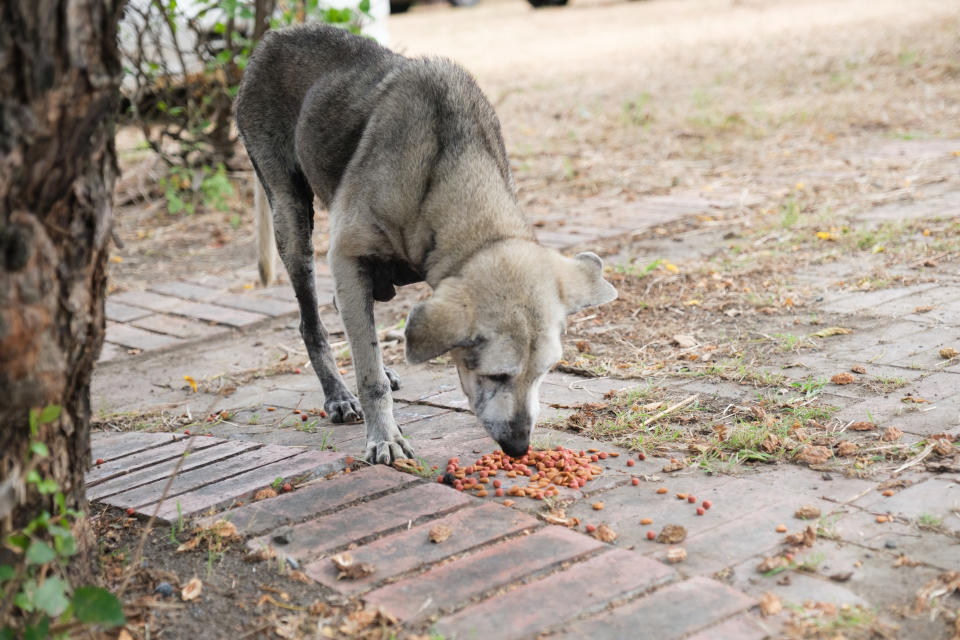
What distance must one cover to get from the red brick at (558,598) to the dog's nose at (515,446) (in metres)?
0.67

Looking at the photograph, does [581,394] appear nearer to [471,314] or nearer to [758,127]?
[471,314]

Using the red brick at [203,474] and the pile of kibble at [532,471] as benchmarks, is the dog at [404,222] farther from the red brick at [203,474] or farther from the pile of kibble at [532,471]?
the red brick at [203,474]

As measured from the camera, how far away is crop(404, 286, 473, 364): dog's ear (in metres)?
3.37

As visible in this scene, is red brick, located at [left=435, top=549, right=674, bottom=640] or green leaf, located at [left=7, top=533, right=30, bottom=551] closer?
green leaf, located at [left=7, top=533, right=30, bottom=551]

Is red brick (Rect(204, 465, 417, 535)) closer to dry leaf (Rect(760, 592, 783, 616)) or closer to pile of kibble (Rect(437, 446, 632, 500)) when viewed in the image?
pile of kibble (Rect(437, 446, 632, 500))

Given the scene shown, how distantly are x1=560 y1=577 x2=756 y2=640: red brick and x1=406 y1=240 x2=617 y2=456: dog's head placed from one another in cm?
95

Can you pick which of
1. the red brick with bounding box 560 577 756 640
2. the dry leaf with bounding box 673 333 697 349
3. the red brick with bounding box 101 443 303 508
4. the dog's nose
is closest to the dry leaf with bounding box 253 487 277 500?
the red brick with bounding box 101 443 303 508

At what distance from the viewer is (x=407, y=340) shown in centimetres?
338

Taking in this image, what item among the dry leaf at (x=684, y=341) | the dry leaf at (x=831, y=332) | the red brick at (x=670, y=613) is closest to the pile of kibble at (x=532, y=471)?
the red brick at (x=670, y=613)

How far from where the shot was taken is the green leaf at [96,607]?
234 centimetres

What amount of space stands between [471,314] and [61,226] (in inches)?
53.5

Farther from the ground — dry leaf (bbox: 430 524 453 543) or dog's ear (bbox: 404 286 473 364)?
dog's ear (bbox: 404 286 473 364)

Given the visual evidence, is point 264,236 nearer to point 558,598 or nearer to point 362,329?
point 362,329

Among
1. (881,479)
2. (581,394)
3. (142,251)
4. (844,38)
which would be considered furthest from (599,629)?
(844,38)
